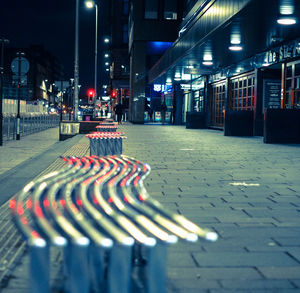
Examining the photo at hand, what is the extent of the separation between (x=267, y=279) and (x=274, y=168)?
6.38 m

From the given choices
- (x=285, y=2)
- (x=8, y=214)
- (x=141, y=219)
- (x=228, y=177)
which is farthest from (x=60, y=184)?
(x=285, y=2)

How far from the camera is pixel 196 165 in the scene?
385 inches

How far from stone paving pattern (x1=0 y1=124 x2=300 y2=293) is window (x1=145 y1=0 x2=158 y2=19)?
34.3 meters

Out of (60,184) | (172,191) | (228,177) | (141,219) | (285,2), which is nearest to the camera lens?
(141,219)

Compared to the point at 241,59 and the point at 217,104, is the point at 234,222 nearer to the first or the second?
the point at 241,59

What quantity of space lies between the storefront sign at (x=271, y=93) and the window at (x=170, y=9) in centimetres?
2238

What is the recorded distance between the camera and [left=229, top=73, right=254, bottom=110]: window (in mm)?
23453

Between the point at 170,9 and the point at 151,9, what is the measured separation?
5.34ft

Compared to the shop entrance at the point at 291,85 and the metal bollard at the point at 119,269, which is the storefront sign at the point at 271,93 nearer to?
the shop entrance at the point at 291,85

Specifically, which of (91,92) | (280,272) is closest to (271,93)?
(91,92)

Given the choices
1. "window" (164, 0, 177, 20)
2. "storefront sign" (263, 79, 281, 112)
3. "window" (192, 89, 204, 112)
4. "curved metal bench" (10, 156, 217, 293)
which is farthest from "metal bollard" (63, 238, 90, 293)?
"window" (164, 0, 177, 20)

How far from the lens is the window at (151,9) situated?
1676 inches

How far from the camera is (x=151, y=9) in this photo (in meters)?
42.7

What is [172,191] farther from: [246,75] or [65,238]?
[246,75]
